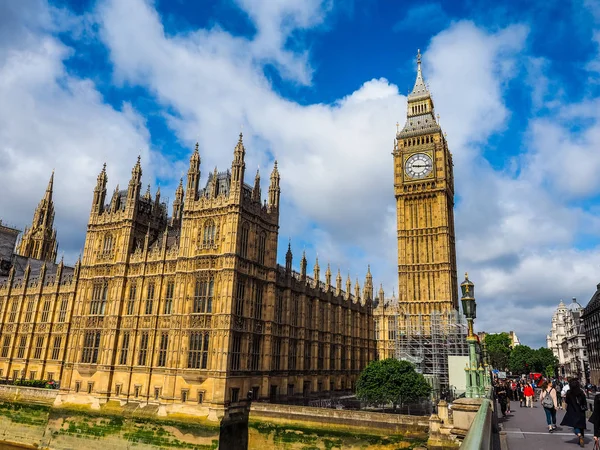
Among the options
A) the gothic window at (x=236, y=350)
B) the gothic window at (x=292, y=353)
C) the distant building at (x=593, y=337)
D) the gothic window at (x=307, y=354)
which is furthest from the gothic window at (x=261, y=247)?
the distant building at (x=593, y=337)

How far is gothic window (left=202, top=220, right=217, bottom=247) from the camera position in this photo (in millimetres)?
41938

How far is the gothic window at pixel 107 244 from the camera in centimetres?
4800

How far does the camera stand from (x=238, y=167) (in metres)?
43.0

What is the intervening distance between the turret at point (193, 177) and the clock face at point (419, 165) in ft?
161

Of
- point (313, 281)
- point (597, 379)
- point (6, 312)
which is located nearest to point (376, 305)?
point (313, 281)

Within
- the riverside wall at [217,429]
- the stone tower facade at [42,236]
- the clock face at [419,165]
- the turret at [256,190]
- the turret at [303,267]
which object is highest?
the clock face at [419,165]

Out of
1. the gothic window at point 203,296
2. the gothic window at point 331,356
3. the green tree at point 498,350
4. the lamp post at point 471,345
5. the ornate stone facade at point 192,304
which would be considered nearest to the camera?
the lamp post at point 471,345

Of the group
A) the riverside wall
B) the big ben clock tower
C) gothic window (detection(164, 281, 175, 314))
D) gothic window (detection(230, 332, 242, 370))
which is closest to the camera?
the riverside wall

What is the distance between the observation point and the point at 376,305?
87375mm

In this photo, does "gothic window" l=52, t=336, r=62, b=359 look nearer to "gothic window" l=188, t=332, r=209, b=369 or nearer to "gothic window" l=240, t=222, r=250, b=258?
"gothic window" l=188, t=332, r=209, b=369

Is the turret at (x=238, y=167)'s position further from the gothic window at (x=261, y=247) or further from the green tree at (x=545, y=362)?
the green tree at (x=545, y=362)

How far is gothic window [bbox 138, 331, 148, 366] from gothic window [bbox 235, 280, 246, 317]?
9972 millimetres

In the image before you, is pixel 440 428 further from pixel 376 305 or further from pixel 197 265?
pixel 376 305

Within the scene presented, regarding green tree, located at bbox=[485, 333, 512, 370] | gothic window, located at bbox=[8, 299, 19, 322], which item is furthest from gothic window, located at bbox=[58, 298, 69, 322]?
green tree, located at bbox=[485, 333, 512, 370]
